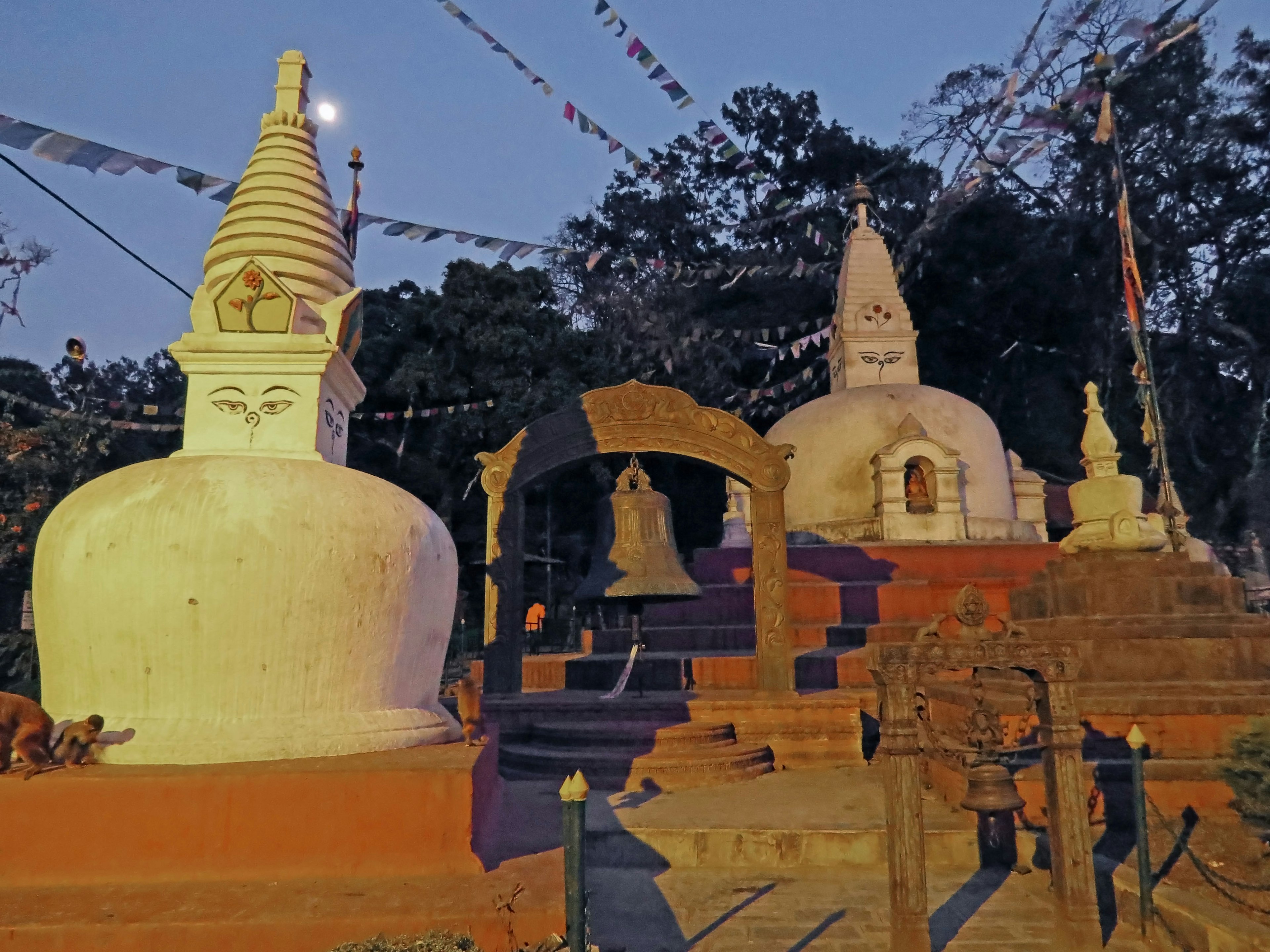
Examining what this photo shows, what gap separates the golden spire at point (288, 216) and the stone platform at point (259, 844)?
126 inches

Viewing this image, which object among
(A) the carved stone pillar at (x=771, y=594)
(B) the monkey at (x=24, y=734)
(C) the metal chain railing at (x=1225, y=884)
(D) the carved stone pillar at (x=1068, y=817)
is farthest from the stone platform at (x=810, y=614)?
(B) the monkey at (x=24, y=734)

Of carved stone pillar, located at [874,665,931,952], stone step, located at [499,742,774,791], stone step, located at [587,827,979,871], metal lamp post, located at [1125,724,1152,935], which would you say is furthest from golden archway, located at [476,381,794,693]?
carved stone pillar, located at [874,665,931,952]

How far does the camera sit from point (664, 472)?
31266 millimetres

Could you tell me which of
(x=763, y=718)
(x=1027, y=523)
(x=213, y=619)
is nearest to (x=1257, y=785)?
(x=763, y=718)

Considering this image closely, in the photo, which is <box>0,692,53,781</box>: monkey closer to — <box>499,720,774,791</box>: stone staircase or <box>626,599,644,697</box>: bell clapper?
<box>499,720,774,791</box>: stone staircase

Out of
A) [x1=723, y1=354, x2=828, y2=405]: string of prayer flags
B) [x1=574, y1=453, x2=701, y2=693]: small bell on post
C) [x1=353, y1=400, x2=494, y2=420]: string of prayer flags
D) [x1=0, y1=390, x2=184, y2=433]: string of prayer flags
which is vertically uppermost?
[x1=723, y1=354, x2=828, y2=405]: string of prayer flags

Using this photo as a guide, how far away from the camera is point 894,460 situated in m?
17.7

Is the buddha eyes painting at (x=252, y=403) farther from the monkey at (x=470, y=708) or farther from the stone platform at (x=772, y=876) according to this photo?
the stone platform at (x=772, y=876)

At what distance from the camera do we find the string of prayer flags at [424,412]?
2120 centimetres

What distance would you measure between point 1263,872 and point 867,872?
242 cm

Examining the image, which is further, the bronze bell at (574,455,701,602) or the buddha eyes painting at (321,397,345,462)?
the bronze bell at (574,455,701,602)

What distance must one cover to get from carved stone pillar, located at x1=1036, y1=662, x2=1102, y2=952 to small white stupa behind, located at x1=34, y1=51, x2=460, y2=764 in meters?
3.51

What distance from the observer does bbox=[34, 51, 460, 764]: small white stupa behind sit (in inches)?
181

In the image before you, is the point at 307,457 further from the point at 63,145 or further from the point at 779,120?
the point at 779,120
